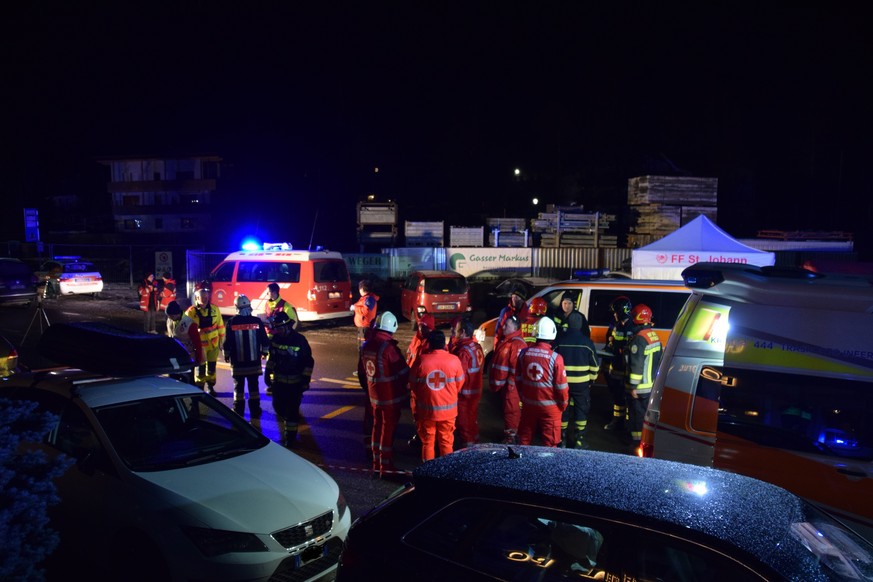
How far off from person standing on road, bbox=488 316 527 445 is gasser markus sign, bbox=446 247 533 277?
56.0 ft

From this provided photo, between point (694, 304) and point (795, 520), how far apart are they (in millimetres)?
1860

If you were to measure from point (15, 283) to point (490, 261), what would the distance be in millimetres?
15997

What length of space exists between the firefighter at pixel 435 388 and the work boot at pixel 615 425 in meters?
3.34

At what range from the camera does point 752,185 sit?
41.9 meters

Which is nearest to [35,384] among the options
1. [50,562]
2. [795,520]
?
[50,562]

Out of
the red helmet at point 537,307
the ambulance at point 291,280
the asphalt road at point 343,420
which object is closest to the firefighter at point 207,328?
the asphalt road at point 343,420

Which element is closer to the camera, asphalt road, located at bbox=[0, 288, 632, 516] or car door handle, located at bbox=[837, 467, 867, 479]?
car door handle, located at bbox=[837, 467, 867, 479]

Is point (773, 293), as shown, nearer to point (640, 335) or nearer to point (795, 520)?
point (795, 520)

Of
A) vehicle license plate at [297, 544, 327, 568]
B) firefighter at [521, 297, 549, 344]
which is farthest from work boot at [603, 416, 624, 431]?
vehicle license plate at [297, 544, 327, 568]

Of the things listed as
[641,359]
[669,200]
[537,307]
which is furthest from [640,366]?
[669,200]

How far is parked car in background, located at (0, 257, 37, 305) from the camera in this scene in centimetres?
1906

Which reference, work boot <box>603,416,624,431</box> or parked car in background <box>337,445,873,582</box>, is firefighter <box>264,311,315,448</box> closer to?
work boot <box>603,416,624,431</box>

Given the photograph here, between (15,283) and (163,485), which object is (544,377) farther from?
(15,283)

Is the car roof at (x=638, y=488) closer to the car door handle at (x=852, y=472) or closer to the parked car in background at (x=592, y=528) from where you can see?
the parked car in background at (x=592, y=528)
